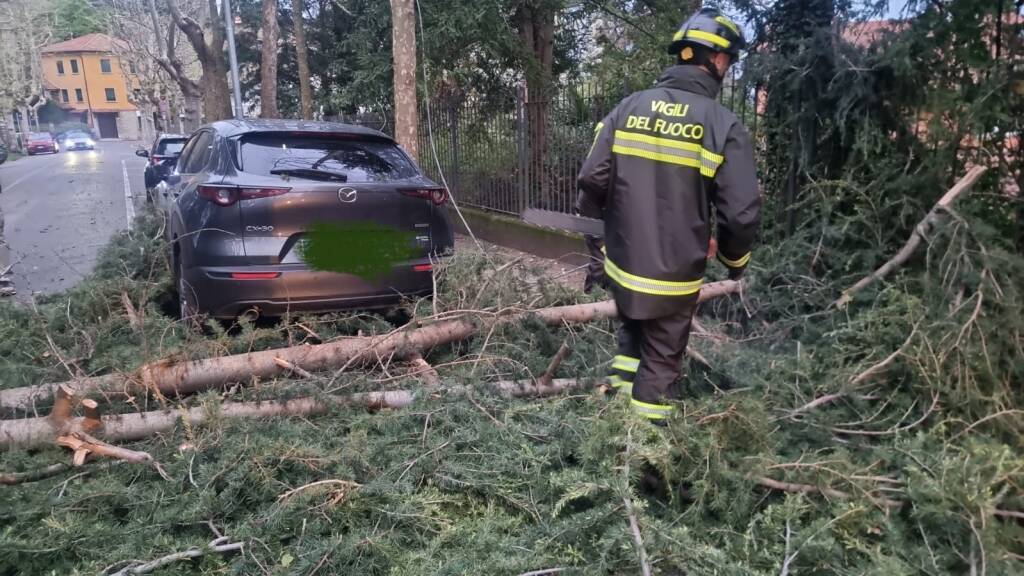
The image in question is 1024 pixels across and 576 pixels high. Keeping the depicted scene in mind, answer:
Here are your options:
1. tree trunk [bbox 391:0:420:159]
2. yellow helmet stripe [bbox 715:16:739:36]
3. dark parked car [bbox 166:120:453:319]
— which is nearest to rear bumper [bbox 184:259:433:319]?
dark parked car [bbox 166:120:453:319]

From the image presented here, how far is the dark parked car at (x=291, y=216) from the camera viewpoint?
427cm

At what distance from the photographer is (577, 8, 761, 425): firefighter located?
9.24 ft

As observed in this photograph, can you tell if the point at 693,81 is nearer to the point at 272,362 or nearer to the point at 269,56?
the point at 272,362

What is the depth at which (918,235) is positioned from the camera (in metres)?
3.75

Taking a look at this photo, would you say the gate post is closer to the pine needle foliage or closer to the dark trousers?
the pine needle foliage

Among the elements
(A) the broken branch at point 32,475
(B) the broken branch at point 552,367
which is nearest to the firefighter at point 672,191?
(B) the broken branch at point 552,367

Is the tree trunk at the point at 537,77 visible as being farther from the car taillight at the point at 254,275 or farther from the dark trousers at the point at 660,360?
the dark trousers at the point at 660,360

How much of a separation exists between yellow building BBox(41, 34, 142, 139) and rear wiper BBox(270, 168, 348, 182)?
76334 millimetres

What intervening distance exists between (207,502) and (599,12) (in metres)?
11.5

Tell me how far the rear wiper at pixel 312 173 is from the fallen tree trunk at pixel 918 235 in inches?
126

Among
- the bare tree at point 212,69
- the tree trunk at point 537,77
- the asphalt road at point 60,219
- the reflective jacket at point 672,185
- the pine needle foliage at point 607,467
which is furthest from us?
the bare tree at point 212,69

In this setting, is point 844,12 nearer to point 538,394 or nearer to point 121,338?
point 538,394

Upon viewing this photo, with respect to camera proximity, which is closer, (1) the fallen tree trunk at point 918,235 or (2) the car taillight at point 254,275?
(1) the fallen tree trunk at point 918,235

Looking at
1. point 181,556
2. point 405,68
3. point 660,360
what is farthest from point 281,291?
point 405,68
